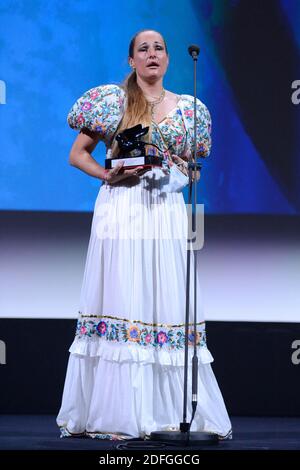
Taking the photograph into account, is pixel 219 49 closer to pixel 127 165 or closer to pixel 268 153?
pixel 268 153

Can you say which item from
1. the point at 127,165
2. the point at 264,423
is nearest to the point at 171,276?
the point at 127,165

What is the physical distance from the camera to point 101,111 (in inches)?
169

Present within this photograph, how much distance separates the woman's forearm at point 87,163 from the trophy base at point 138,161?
0.48ft

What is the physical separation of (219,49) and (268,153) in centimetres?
67

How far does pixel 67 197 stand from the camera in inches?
226

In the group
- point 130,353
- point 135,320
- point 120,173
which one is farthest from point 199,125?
point 130,353

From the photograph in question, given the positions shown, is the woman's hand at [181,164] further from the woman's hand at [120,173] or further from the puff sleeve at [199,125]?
the woman's hand at [120,173]

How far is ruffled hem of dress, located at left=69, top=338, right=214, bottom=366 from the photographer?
4.10 m

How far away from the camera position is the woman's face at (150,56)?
4332 millimetres

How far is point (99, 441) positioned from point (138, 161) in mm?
1144

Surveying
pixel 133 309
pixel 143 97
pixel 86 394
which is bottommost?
pixel 86 394

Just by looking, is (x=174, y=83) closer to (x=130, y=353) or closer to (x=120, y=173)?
(x=120, y=173)
